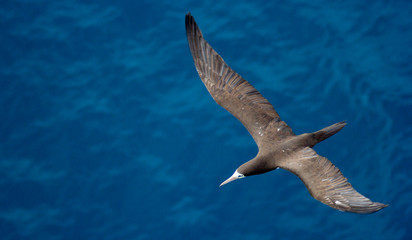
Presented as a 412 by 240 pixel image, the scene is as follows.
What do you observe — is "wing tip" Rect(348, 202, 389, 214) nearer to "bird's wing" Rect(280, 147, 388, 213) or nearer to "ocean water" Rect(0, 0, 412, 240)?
"bird's wing" Rect(280, 147, 388, 213)

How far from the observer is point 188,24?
6047mm

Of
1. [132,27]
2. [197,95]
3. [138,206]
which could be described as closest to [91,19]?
[132,27]

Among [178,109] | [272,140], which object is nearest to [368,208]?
[272,140]

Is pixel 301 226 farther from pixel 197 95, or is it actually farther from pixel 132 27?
pixel 132 27

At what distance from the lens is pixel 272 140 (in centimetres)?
593

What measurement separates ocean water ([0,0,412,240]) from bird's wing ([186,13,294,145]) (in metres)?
1.91

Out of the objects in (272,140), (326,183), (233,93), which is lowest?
(326,183)

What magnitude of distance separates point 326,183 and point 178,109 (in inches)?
144

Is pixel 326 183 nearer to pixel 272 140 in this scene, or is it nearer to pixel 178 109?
pixel 272 140

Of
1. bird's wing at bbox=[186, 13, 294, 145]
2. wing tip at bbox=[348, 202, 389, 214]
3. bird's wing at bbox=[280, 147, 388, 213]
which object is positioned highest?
bird's wing at bbox=[186, 13, 294, 145]

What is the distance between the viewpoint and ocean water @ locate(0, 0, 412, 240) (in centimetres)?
784

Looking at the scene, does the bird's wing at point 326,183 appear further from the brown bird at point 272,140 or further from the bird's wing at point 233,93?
the bird's wing at point 233,93

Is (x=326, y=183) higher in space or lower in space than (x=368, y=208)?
higher

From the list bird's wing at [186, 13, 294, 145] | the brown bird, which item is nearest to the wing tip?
the brown bird
